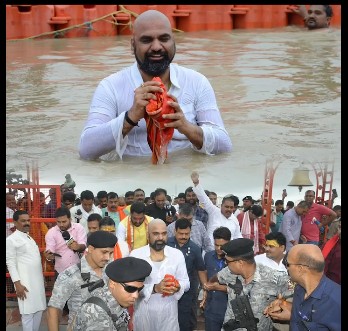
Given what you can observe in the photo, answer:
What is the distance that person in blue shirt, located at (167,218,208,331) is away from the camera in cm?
594

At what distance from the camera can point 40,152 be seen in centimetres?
569

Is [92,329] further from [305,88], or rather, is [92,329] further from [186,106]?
[305,88]

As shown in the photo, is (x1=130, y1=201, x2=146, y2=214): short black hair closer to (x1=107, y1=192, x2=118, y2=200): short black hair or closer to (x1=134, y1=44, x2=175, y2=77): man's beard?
(x1=107, y1=192, x2=118, y2=200): short black hair

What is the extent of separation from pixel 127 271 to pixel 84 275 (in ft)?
2.32

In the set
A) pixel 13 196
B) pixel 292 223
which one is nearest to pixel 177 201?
pixel 292 223

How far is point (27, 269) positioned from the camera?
6.05m

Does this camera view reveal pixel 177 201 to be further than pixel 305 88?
No

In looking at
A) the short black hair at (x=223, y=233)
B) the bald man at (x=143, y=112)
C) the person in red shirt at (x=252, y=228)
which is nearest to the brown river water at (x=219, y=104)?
the bald man at (x=143, y=112)

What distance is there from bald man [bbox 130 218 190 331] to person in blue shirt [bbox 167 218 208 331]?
303 millimetres

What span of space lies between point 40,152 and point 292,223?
193 centimetres

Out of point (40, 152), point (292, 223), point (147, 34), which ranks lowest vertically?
point (292, 223)

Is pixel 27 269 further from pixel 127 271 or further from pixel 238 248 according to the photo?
pixel 127 271

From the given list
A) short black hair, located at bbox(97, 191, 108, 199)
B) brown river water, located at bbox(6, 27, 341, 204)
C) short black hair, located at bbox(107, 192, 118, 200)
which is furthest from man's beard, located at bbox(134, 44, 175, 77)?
short black hair, located at bbox(107, 192, 118, 200)

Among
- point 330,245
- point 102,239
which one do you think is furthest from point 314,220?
point 102,239
